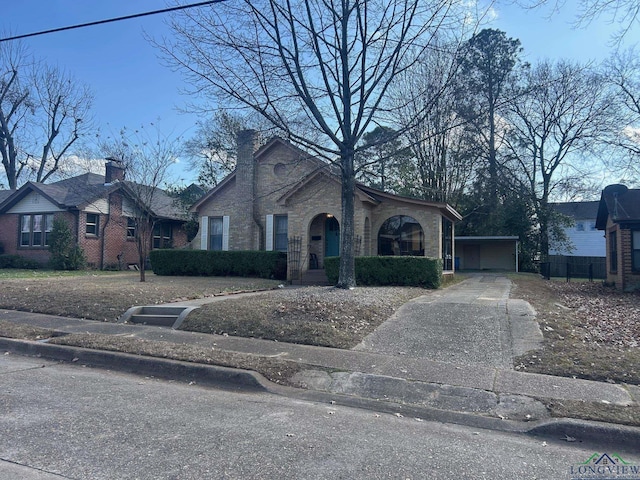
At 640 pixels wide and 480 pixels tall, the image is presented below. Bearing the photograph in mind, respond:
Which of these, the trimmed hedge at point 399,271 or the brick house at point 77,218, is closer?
the trimmed hedge at point 399,271

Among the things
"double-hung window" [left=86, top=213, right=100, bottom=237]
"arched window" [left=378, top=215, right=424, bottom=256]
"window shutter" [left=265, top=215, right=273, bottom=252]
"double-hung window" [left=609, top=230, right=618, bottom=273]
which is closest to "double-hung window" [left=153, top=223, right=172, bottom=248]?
"double-hung window" [left=86, top=213, right=100, bottom=237]

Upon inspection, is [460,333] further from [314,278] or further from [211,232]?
[211,232]

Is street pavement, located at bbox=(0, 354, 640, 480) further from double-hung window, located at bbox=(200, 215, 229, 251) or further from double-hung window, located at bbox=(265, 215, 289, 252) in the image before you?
double-hung window, located at bbox=(200, 215, 229, 251)

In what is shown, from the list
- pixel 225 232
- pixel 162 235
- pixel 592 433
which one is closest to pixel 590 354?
pixel 592 433

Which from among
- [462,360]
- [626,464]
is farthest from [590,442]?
[462,360]

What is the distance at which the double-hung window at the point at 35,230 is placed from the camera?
2575 centimetres

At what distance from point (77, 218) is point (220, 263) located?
1056 centimetres

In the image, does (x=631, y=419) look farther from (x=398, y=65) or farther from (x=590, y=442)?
(x=398, y=65)

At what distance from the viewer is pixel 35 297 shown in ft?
38.0

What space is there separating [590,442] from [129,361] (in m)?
5.99

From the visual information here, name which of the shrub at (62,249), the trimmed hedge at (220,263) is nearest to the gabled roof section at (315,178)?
the trimmed hedge at (220,263)

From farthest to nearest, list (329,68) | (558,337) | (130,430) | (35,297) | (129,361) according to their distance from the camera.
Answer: (329,68)
(35,297)
(558,337)
(129,361)
(130,430)

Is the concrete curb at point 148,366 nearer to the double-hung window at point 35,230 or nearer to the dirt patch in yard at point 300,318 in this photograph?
the dirt patch in yard at point 300,318

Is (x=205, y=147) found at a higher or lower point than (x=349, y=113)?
higher
